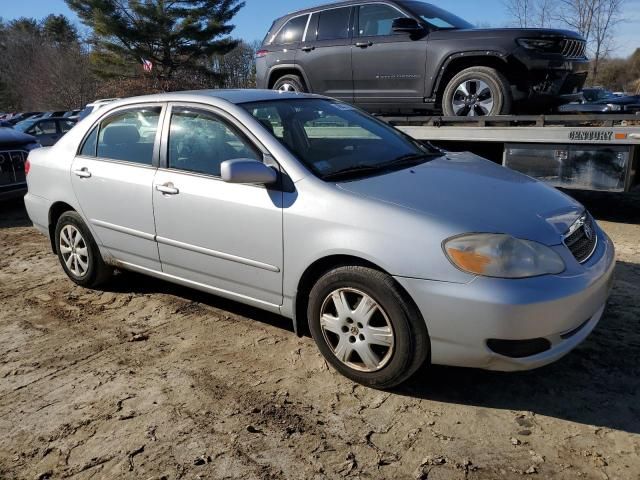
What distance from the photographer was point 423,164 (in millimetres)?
3629

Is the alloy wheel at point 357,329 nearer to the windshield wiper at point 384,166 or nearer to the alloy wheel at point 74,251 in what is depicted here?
the windshield wiper at point 384,166

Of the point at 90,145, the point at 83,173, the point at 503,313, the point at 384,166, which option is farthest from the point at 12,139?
the point at 503,313

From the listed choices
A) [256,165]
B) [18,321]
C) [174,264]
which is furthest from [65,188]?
[256,165]

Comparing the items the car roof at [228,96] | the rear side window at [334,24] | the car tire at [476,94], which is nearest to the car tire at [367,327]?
the car roof at [228,96]

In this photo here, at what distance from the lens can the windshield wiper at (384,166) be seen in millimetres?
3283

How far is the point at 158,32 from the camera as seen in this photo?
127 ft

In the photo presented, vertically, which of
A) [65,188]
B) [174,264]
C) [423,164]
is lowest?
[174,264]

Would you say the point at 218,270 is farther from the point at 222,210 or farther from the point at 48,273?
the point at 48,273

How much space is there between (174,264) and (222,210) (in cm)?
67

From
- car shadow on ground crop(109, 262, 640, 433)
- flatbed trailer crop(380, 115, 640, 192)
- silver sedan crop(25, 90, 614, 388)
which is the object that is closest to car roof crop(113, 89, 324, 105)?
silver sedan crop(25, 90, 614, 388)

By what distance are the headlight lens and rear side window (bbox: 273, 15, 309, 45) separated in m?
3.06

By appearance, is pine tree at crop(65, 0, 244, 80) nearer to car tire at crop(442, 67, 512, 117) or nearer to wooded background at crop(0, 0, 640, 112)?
wooded background at crop(0, 0, 640, 112)

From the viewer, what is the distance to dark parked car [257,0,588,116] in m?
6.22

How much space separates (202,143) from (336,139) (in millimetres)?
882
